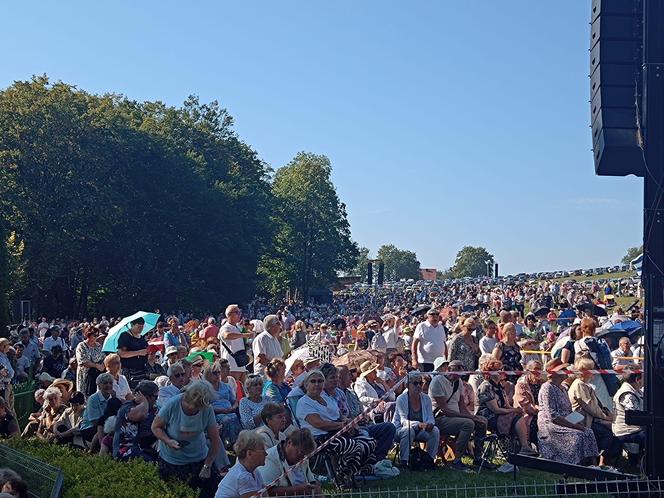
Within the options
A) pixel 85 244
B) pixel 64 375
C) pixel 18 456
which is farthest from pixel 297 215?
pixel 18 456

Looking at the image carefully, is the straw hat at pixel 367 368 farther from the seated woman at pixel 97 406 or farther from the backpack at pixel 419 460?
the seated woman at pixel 97 406

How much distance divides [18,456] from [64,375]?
20.7 ft

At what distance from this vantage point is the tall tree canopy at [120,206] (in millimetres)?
46719

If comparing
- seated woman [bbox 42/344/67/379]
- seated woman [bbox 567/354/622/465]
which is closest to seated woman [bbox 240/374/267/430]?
seated woman [bbox 567/354/622/465]

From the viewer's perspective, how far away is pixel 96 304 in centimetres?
5578

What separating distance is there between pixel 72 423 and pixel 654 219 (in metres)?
6.92

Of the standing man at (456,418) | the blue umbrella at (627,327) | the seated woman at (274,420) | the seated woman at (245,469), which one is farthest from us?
the blue umbrella at (627,327)

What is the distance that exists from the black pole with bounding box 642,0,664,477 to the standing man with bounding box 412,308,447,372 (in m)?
8.70

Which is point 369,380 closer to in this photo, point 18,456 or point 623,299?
point 18,456

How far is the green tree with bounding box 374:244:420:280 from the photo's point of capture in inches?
7067

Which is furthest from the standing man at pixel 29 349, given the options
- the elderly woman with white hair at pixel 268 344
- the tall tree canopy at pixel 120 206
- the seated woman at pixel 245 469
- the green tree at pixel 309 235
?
the green tree at pixel 309 235

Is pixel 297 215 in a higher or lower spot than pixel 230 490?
higher

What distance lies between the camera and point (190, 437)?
8.01 meters

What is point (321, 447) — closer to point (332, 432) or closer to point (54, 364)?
point (332, 432)
